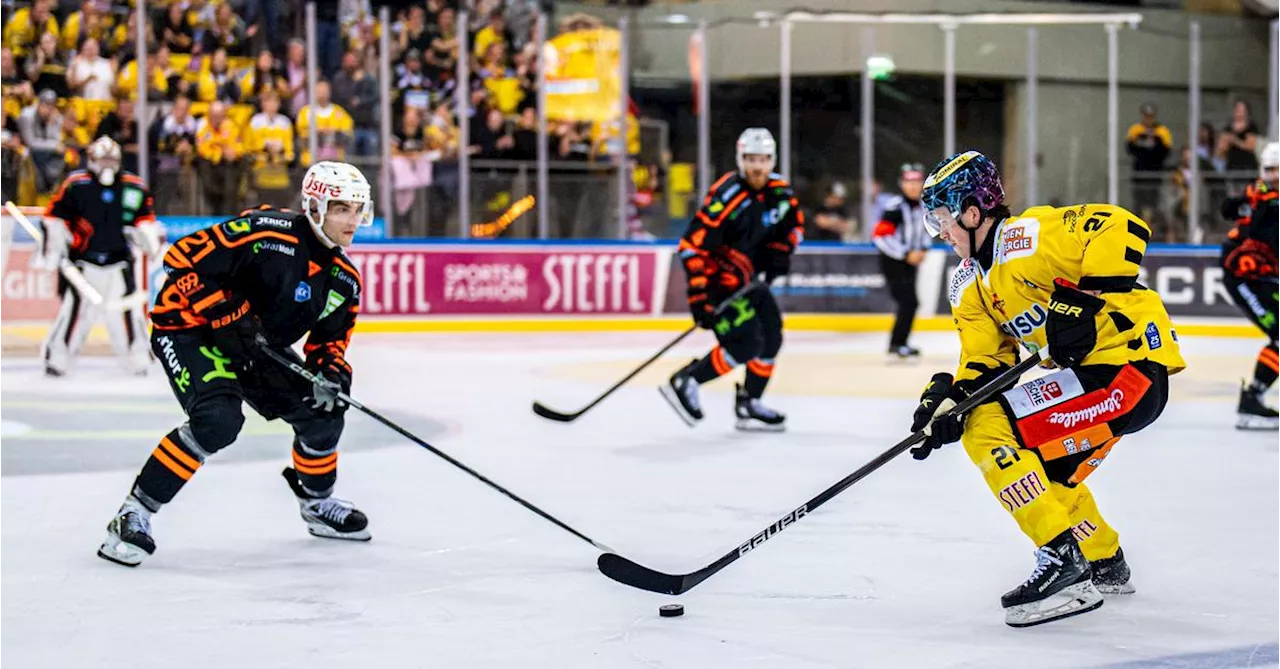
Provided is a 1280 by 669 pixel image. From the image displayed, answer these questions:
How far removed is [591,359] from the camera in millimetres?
10773

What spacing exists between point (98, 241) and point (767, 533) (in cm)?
661

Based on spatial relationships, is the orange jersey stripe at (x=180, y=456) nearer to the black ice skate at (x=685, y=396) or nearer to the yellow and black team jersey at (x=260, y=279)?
the yellow and black team jersey at (x=260, y=279)

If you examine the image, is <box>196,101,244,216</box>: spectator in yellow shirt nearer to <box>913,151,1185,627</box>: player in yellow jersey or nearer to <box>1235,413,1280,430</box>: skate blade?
<box>1235,413,1280,430</box>: skate blade

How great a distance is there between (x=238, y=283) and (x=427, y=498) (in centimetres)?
132

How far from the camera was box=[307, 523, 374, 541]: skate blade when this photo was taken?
4695 millimetres

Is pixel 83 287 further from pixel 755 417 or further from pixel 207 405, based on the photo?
pixel 207 405

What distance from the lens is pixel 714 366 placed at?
24.3 ft

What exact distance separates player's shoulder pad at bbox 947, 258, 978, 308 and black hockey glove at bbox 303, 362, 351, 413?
1631 millimetres

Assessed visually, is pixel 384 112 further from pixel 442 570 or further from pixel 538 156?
pixel 442 570

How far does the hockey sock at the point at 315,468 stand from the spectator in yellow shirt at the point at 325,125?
8188 millimetres

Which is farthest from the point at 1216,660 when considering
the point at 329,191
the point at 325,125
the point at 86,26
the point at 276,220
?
the point at 86,26

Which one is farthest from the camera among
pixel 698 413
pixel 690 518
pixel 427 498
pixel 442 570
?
pixel 698 413

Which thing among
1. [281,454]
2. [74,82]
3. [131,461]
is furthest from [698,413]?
[74,82]

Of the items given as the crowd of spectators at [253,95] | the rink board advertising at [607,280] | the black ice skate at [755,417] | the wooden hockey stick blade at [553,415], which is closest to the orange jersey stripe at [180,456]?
the wooden hockey stick blade at [553,415]
